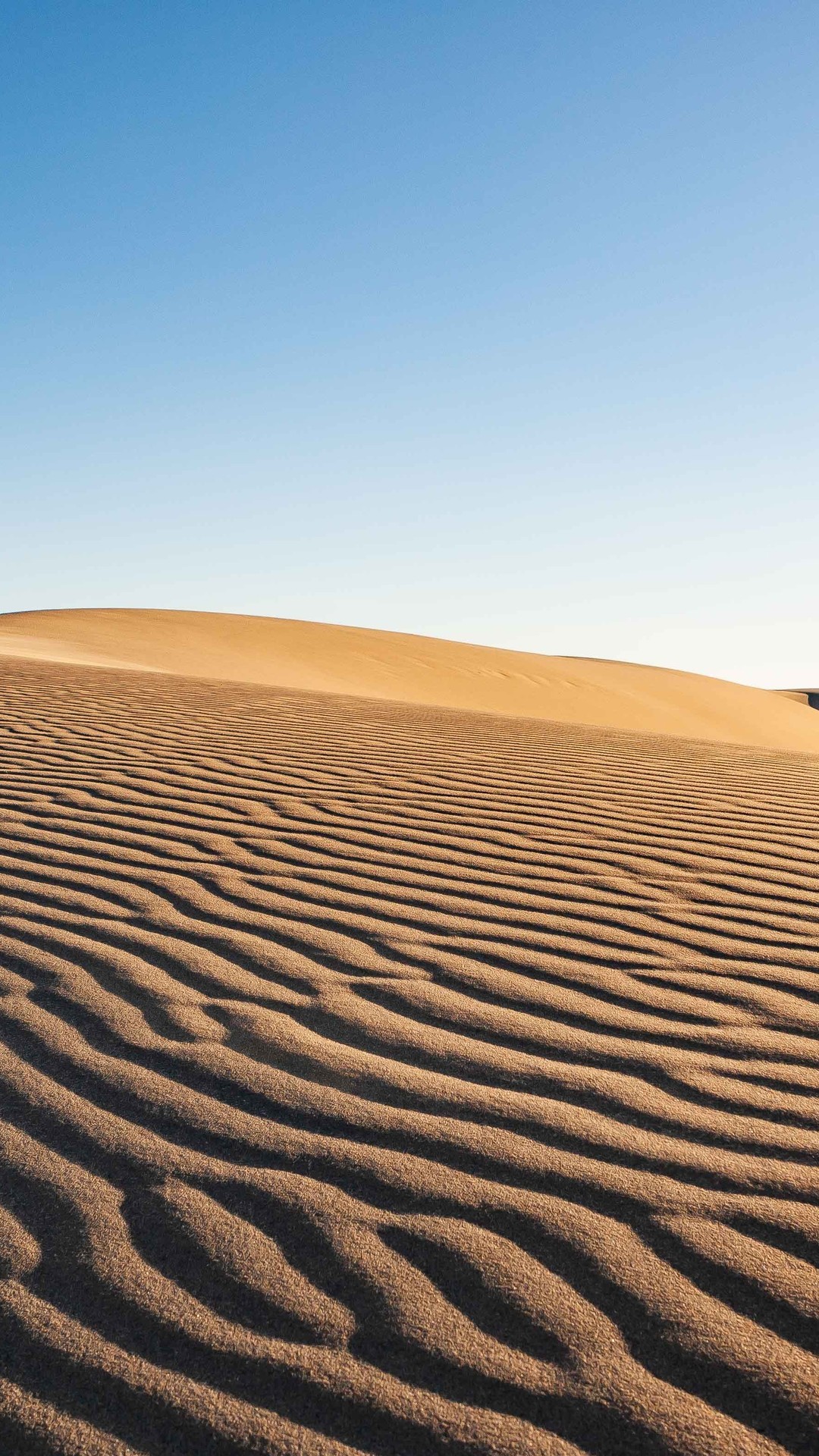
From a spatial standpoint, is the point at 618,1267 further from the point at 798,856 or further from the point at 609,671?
the point at 609,671

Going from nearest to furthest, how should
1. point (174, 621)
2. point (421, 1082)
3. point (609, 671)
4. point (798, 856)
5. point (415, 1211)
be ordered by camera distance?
point (415, 1211) < point (421, 1082) < point (798, 856) < point (174, 621) < point (609, 671)

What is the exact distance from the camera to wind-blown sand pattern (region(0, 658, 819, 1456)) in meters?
1.72

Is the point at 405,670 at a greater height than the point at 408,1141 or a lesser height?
greater

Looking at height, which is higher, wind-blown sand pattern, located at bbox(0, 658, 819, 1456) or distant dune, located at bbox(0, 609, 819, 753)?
distant dune, located at bbox(0, 609, 819, 753)

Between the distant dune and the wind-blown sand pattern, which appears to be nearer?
the wind-blown sand pattern

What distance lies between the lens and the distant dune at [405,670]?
18594 millimetres

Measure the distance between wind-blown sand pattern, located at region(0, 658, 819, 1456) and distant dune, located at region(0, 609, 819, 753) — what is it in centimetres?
1147

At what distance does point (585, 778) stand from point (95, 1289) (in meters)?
4.76

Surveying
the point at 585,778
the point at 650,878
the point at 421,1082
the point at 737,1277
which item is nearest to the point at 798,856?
the point at 650,878

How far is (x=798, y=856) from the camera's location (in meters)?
4.59

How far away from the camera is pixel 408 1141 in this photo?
2.38m

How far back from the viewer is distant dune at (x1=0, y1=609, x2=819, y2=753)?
1859 centimetres

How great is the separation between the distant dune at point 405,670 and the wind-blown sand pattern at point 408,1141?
11.5 metres

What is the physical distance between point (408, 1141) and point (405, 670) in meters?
19.7
